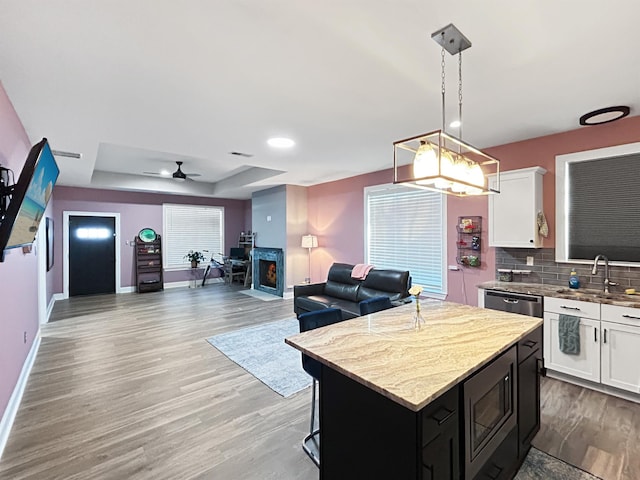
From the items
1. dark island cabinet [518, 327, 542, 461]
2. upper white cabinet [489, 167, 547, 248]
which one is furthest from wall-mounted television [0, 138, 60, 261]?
upper white cabinet [489, 167, 547, 248]

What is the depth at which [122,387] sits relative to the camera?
3.02 meters

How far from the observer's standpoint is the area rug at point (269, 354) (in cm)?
313

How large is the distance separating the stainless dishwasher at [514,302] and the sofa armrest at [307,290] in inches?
→ 110

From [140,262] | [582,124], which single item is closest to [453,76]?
[582,124]

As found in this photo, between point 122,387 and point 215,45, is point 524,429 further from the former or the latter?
point 122,387

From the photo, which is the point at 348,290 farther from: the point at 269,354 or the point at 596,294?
the point at 596,294

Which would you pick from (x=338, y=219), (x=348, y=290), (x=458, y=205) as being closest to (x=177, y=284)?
(x=338, y=219)

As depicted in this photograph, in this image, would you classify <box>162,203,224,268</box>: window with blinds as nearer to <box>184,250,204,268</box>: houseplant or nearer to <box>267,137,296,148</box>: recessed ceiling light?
<box>184,250,204,268</box>: houseplant

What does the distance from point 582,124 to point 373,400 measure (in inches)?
141

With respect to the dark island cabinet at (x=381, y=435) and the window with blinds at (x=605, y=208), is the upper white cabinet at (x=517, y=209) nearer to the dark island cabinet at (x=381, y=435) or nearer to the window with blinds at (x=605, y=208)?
the window with blinds at (x=605, y=208)

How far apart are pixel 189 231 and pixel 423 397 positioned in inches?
348

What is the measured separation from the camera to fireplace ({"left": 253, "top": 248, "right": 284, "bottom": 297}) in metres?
7.14

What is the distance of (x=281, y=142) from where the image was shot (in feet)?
12.5

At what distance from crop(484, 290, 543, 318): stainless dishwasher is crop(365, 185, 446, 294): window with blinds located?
1.10 metres
